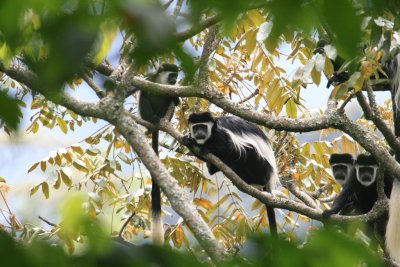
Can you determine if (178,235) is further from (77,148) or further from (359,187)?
(359,187)

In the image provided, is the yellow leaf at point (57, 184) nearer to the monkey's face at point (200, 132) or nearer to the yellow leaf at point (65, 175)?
the yellow leaf at point (65, 175)

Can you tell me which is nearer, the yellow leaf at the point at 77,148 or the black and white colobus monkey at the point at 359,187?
the yellow leaf at the point at 77,148

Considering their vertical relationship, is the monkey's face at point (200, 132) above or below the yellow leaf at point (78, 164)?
above

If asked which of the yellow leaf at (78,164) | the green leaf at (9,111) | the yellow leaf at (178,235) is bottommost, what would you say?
the yellow leaf at (178,235)

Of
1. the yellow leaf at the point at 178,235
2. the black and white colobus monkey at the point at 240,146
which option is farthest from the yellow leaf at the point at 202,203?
the black and white colobus monkey at the point at 240,146

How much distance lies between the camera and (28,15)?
282 millimetres

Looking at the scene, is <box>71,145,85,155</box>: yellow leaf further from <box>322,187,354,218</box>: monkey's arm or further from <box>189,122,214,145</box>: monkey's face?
<box>322,187,354,218</box>: monkey's arm

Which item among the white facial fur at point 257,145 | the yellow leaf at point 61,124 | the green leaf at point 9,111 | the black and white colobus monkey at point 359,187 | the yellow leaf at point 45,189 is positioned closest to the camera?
the green leaf at point 9,111

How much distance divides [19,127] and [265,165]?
3.53 metres

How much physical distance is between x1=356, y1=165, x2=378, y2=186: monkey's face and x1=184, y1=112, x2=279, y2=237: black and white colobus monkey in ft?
1.67

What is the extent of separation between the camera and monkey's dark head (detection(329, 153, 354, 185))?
3.51 metres

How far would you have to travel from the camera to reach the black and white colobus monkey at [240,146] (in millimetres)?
3475

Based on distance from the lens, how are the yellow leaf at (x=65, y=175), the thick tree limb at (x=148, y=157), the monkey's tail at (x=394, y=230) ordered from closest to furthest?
the thick tree limb at (x=148, y=157), the monkey's tail at (x=394, y=230), the yellow leaf at (x=65, y=175)

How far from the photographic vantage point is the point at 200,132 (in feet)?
11.1
